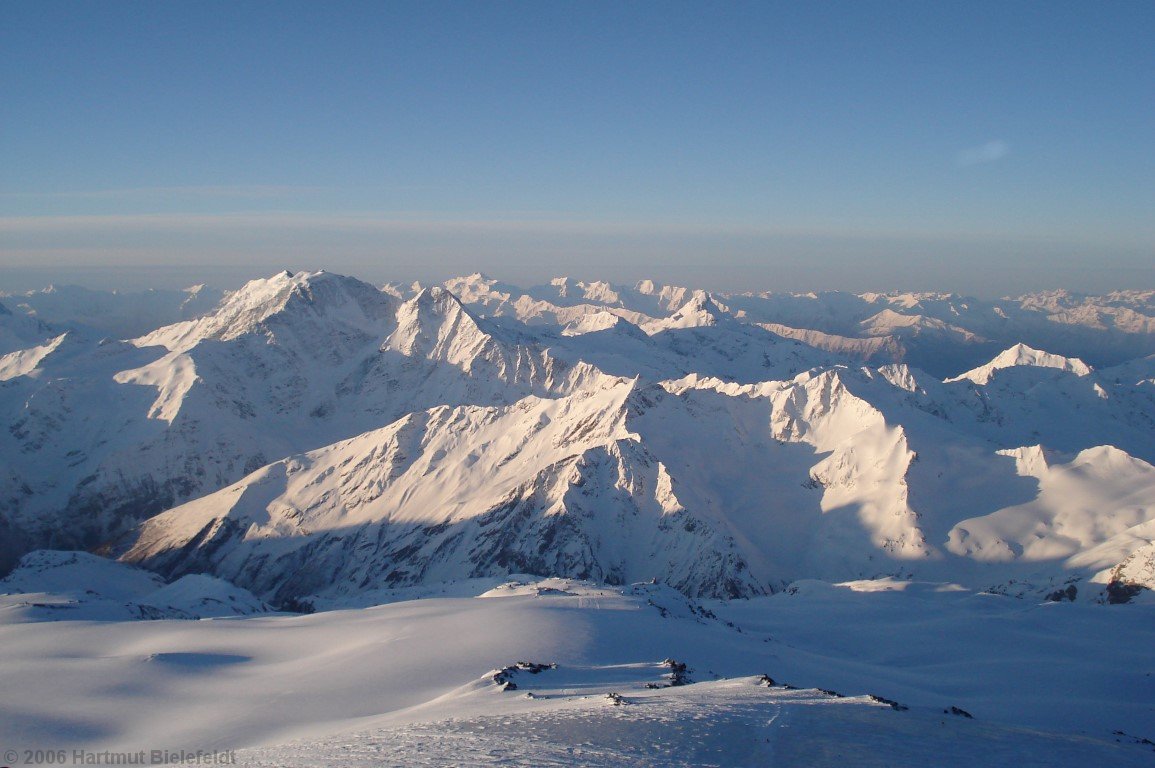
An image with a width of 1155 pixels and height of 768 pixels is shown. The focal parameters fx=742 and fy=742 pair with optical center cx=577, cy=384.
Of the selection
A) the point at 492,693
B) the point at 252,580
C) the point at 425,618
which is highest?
the point at 492,693

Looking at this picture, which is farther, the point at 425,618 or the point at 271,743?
the point at 425,618

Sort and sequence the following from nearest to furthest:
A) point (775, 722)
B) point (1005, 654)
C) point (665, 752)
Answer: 1. point (665, 752)
2. point (775, 722)
3. point (1005, 654)

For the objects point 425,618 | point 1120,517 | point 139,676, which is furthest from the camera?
point 1120,517

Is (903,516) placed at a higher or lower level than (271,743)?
lower

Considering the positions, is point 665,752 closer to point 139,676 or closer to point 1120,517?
point 139,676

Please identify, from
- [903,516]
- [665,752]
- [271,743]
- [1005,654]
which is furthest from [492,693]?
[903,516]

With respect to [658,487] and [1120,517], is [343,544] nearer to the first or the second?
[658,487]
